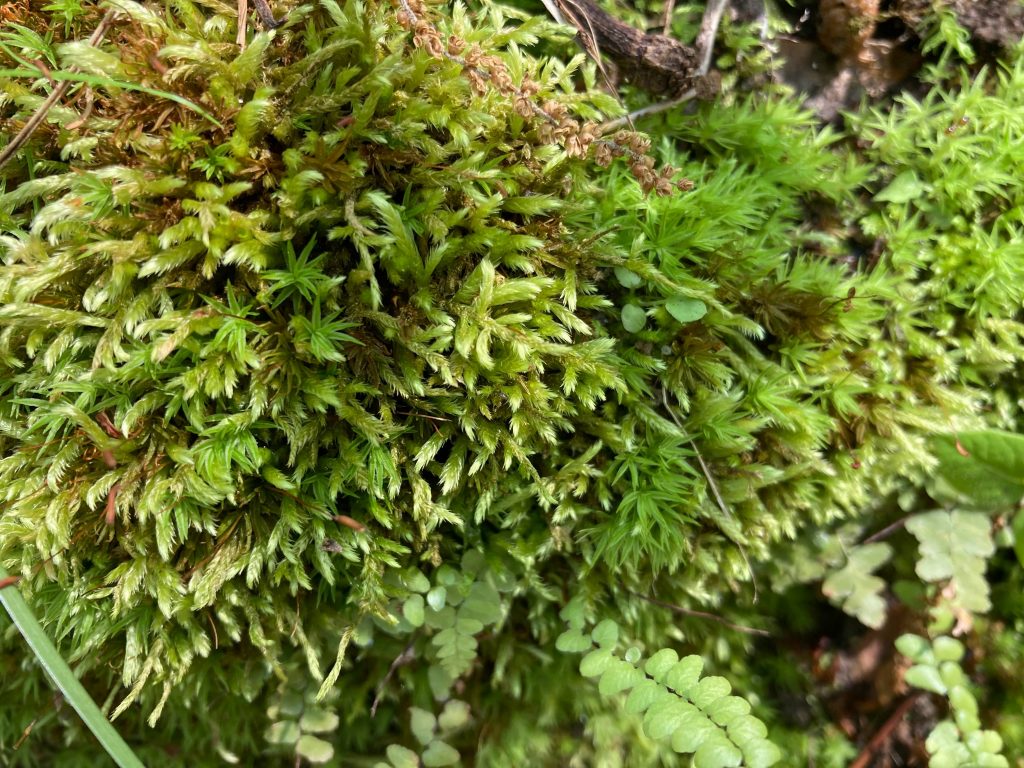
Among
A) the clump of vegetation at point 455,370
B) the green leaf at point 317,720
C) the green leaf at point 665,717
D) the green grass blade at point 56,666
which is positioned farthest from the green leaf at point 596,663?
the green grass blade at point 56,666

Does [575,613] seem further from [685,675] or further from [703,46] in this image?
[703,46]

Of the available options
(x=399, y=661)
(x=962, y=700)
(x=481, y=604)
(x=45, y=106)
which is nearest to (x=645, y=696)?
(x=481, y=604)

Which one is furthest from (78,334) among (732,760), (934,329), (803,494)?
(934,329)

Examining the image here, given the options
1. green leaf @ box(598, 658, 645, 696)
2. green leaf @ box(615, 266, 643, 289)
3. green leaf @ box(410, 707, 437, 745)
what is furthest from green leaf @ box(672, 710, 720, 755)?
green leaf @ box(615, 266, 643, 289)

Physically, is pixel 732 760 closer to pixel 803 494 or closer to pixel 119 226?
pixel 803 494

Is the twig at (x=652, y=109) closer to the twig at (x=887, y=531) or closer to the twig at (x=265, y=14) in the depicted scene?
the twig at (x=265, y=14)

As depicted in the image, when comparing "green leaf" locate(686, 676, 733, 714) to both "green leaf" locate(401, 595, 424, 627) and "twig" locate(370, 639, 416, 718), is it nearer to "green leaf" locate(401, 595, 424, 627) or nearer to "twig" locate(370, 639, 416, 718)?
"green leaf" locate(401, 595, 424, 627)
